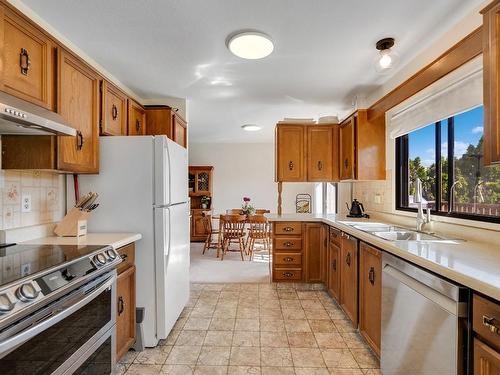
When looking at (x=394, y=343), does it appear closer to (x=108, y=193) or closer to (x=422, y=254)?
(x=422, y=254)

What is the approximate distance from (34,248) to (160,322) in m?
1.04

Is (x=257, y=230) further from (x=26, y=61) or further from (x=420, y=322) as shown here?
(x=26, y=61)

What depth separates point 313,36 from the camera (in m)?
2.00

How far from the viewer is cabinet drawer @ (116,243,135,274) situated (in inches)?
74.0

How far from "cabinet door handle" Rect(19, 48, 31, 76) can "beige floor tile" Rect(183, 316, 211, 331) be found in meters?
2.18

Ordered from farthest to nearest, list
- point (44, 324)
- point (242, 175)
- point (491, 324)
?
point (242, 175) < point (44, 324) < point (491, 324)

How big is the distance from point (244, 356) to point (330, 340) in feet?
2.36

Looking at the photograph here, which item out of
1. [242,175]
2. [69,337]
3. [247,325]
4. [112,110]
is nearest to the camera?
[69,337]

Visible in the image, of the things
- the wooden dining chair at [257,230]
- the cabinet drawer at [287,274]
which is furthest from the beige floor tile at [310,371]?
the wooden dining chair at [257,230]

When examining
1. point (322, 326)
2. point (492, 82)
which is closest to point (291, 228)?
point (322, 326)

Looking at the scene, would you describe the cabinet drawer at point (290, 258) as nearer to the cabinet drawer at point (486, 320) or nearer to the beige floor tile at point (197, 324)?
the beige floor tile at point (197, 324)

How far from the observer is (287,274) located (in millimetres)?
3486

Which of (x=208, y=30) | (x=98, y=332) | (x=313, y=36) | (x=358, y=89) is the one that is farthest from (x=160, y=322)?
(x=358, y=89)

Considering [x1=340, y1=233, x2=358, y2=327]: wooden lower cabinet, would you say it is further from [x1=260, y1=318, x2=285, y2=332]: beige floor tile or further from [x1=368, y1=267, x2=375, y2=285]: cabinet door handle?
[x1=260, y1=318, x2=285, y2=332]: beige floor tile
